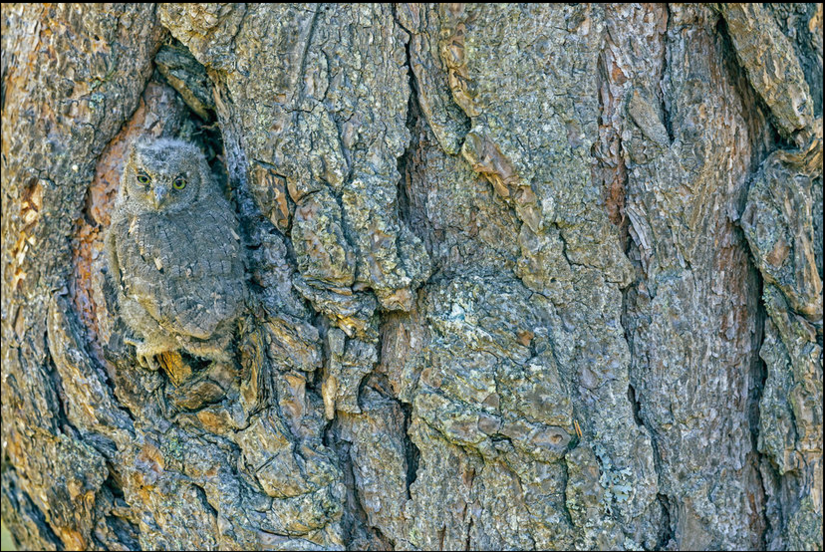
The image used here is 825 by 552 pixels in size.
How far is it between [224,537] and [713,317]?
→ 1.60 metres

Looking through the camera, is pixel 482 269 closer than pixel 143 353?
Yes

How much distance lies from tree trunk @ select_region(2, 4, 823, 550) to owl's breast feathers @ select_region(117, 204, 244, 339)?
0.10m

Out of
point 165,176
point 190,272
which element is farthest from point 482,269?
point 165,176

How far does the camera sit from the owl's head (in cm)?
197

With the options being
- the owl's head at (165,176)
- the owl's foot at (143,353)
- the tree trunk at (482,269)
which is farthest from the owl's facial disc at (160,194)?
the owl's foot at (143,353)

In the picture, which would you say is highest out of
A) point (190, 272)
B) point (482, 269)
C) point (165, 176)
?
point (165, 176)

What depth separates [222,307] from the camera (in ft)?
6.19

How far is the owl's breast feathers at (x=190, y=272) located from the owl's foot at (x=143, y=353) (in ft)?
0.42

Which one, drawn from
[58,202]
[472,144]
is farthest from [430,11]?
[58,202]

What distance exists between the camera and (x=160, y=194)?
197 centimetres

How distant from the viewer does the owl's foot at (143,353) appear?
2.01 meters

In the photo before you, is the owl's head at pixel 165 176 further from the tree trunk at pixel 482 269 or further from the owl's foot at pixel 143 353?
the owl's foot at pixel 143 353

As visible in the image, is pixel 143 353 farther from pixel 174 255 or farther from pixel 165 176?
pixel 165 176

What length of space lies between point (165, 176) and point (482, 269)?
0.99 m
